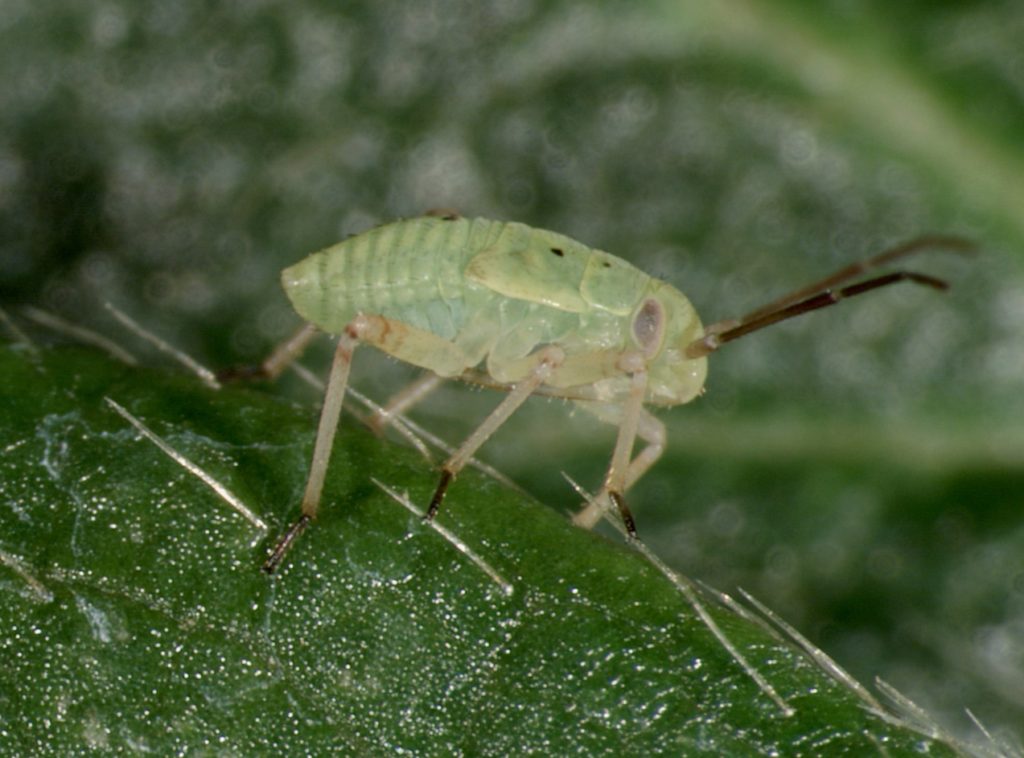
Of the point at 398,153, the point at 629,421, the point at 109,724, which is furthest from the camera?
the point at 398,153

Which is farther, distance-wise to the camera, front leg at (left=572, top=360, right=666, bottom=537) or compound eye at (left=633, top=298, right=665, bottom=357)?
compound eye at (left=633, top=298, right=665, bottom=357)

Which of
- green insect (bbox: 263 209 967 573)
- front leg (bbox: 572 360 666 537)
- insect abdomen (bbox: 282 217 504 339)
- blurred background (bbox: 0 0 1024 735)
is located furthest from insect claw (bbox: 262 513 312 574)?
blurred background (bbox: 0 0 1024 735)

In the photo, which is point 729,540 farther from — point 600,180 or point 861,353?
point 600,180

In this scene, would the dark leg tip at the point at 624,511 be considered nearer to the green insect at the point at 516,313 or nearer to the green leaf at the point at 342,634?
the green insect at the point at 516,313

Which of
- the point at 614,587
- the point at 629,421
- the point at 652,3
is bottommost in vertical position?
the point at 629,421

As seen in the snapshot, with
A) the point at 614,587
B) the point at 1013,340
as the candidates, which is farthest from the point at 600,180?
the point at 614,587

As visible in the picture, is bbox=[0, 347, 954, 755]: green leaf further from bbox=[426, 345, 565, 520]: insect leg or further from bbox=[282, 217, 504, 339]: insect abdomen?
bbox=[282, 217, 504, 339]: insect abdomen

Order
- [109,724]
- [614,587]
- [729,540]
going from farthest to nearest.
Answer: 1. [729,540]
2. [614,587]
3. [109,724]
